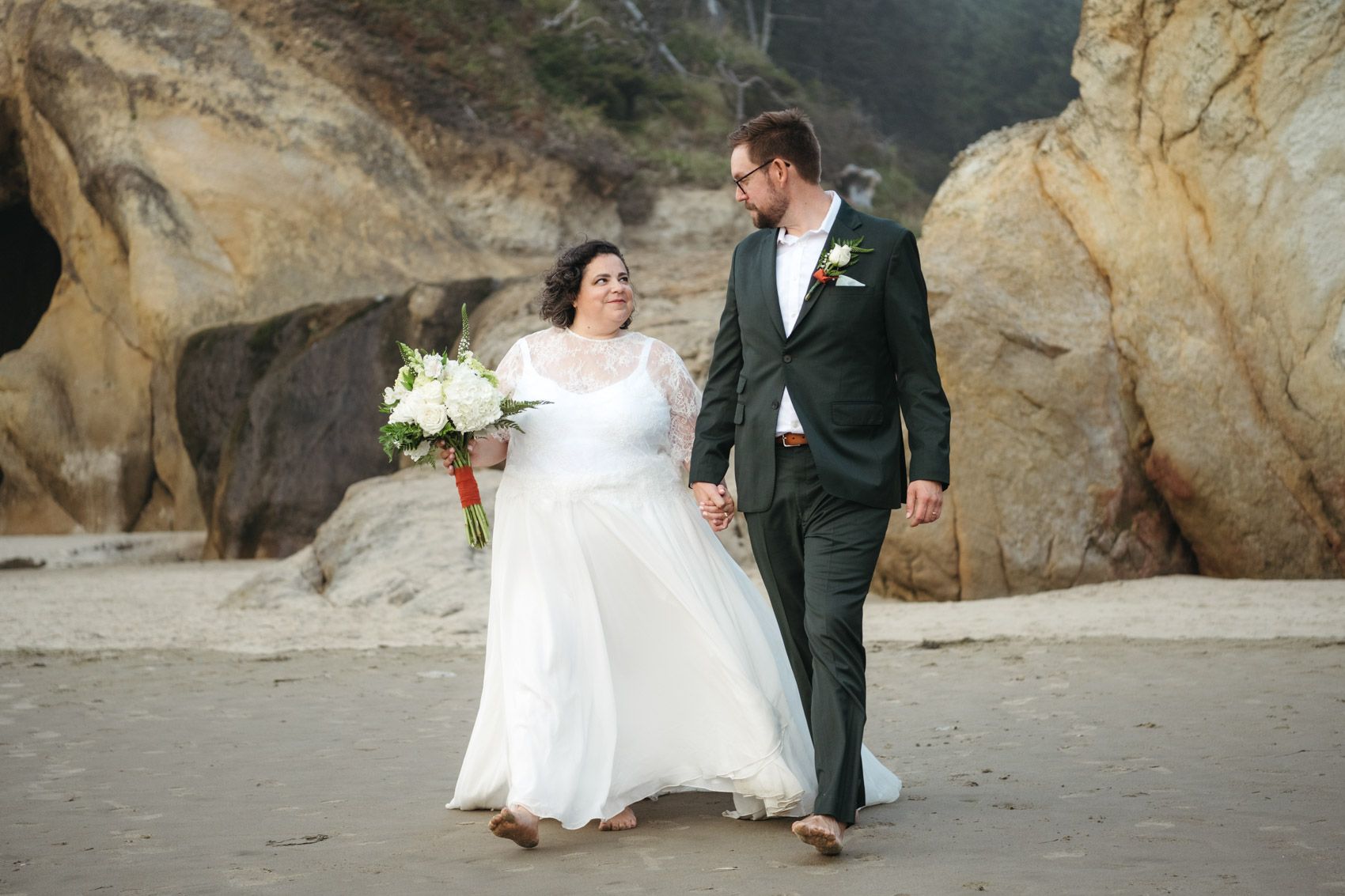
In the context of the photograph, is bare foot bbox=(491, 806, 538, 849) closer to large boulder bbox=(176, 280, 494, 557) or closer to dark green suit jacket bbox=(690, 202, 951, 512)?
dark green suit jacket bbox=(690, 202, 951, 512)

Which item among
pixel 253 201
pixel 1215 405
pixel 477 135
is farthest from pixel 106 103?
pixel 1215 405

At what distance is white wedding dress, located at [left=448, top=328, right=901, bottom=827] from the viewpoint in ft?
14.4

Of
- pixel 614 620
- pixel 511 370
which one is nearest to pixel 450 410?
pixel 511 370

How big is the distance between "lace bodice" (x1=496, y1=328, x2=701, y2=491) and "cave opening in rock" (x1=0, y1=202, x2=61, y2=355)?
58.5 feet

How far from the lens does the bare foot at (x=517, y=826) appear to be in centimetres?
398

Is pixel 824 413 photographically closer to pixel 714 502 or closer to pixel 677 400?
pixel 714 502

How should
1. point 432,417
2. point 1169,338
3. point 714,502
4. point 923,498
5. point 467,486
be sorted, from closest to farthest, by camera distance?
point 923,498
point 714,502
point 432,417
point 467,486
point 1169,338

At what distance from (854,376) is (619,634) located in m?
1.11

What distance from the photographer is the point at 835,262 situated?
419cm

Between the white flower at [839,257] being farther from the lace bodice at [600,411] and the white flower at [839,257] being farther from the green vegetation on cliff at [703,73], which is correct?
the green vegetation on cliff at [703,73]

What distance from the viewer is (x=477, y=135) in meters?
18.0

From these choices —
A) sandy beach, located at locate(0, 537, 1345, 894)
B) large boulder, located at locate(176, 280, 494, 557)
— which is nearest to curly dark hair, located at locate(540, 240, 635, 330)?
sandy beach, located at locate(0, 537, 1345, 894)

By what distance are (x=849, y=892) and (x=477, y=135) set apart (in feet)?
50.6

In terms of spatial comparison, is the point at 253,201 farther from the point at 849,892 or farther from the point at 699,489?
the point at 849,892
